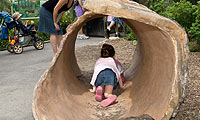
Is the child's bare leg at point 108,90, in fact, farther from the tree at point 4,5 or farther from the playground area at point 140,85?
the tree at point 4,5

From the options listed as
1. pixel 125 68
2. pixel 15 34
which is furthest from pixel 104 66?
pixel 15 34

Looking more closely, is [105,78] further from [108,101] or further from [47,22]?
[47,22]

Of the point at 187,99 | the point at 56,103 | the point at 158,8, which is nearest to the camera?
the point at 56,103

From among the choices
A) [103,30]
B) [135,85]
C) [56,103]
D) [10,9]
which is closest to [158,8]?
[103,30]

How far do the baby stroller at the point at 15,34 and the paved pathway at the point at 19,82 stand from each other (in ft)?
1.47

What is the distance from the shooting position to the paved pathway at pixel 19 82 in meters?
3.02

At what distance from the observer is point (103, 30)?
33.9ft

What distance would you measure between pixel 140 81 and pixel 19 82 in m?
2.17

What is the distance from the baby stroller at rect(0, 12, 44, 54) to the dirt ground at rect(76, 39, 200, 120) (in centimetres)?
177

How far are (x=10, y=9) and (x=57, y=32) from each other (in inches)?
382

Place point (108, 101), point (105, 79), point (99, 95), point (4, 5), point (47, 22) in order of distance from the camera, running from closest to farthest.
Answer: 1. point (108, 101)
2. point (99, 95)
3. point (105, 79)
4. point (47, 22)
5. point (4, 5)

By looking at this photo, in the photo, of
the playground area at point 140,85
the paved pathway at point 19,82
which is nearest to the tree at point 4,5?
the paved pathway at point 19,82

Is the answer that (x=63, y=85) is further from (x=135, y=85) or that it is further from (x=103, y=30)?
(x=103, y=30)

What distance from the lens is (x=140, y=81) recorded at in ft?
10.8
